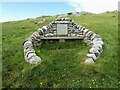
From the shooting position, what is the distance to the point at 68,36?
32.5 metres

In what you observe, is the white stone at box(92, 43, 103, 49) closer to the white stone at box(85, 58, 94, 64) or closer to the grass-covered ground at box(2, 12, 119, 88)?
the grass-covered ground at box(2, 12, 119, 88)

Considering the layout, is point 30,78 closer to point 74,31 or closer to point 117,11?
point 74,31

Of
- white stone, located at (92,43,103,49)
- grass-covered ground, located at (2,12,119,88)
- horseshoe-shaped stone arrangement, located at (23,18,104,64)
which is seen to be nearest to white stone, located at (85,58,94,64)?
horseshoe-shaped stone arrangement, located at (23,18,104,64)

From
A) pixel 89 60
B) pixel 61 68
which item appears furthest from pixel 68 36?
pixel 61 68

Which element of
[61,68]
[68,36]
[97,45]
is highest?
[68,36]

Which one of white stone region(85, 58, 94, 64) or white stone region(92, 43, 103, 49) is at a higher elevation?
white stone region(92, 43, 103, 49)

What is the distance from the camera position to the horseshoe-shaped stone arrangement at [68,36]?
84.4 feet

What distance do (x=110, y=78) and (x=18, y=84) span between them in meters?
7.38

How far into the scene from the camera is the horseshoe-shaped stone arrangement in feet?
84.4

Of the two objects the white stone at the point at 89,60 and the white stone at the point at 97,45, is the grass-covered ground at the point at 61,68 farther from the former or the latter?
the white stone at the point at 97,45

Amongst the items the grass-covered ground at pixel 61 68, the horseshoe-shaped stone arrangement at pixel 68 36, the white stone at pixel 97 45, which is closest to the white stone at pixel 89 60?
the horseshoe-shaped stone arrangement at pixel 68 36

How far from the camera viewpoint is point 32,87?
22234 millimetres

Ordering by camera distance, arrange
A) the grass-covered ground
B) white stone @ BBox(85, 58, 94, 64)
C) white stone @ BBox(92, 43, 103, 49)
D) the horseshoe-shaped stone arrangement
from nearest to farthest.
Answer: the grass-covered ground, white stone @ BBox(85, 58, 94, 64), the horseshoe-shaped stone arrangement, white stone @ BBox(92, 43, 103, 49)

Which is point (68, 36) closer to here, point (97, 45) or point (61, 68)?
point (97, 45)
